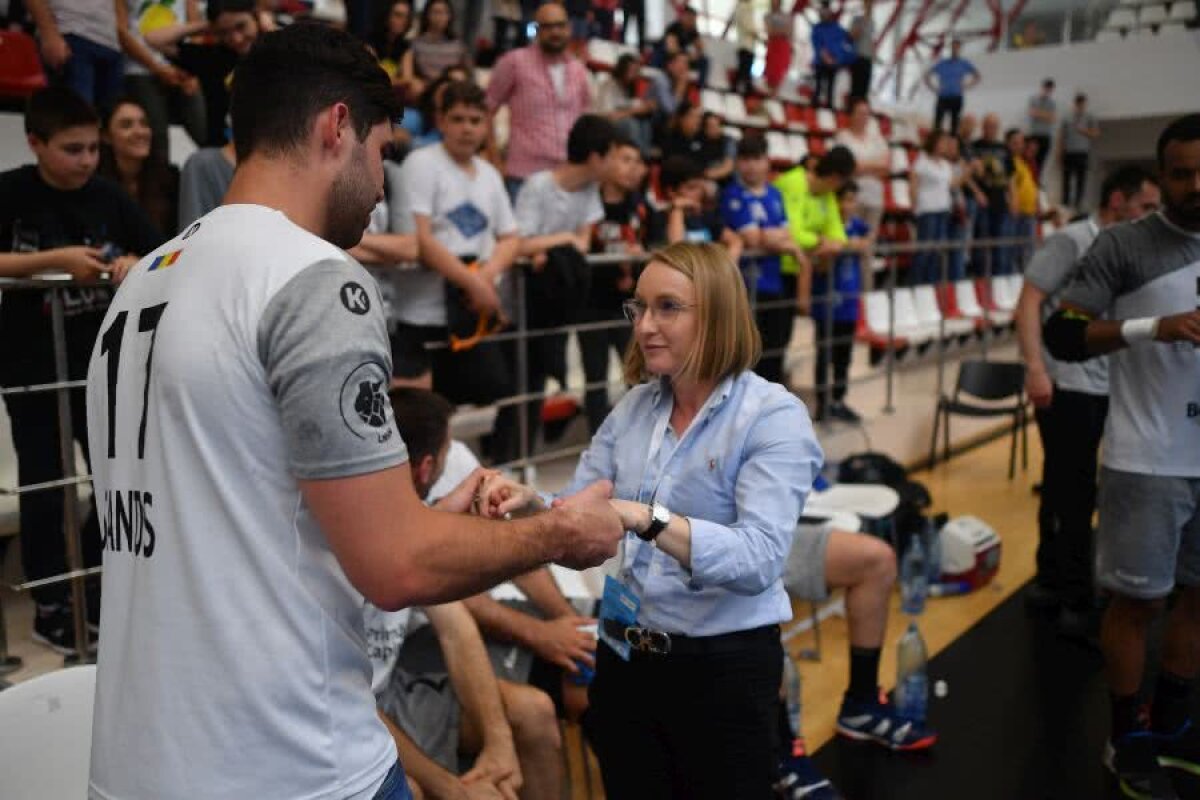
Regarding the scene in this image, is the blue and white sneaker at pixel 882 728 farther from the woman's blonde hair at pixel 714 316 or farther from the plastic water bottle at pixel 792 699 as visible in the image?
the woman's blonde hair at pixel 714 316

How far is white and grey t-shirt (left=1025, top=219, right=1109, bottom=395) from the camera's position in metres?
4.20

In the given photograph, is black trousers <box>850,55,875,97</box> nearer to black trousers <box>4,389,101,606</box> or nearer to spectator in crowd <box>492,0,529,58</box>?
spectator in crowd <box>492,0,529,58</box>

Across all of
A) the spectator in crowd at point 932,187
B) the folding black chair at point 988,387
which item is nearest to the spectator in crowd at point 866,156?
the spectator in crowd at point 932,187

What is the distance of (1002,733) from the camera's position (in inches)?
135

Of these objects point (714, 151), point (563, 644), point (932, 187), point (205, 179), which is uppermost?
point (714, 151)

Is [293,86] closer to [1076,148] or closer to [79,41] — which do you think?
[79,41]

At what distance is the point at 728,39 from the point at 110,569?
14.1 metres

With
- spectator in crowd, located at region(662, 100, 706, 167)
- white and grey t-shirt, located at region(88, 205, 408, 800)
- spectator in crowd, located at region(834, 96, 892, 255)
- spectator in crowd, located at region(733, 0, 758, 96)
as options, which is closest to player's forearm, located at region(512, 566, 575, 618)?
white and grey t-shirt, located at region(88, 205, 408, 800)

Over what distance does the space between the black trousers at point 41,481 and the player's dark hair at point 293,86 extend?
2.10 metres

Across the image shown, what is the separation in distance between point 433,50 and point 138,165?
104 inches

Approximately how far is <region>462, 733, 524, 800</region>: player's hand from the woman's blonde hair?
1006 millimetres

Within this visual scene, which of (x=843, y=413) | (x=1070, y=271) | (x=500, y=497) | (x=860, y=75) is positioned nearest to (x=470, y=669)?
(x=500, y=497)

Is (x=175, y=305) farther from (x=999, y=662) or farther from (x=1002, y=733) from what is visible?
(x=999, y=662)

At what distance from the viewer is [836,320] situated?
660 centimetres
